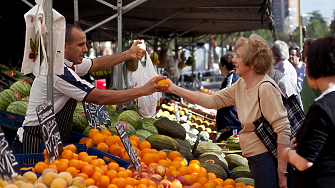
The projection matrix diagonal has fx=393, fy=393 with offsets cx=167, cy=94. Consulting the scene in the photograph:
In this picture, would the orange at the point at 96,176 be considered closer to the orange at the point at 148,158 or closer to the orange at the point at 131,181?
the orange at the point at 131,181

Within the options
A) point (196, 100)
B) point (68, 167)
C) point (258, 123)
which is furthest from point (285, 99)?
point (68, 167)

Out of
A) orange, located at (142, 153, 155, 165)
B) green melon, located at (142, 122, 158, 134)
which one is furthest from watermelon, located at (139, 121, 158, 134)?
orange, located at (142, 153, 155, 165)

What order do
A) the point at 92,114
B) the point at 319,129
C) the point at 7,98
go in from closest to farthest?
the point at 319,129
the point at 92,114
the point at 7,98

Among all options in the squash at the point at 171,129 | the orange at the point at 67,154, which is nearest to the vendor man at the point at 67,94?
the orange at the point at 67,154

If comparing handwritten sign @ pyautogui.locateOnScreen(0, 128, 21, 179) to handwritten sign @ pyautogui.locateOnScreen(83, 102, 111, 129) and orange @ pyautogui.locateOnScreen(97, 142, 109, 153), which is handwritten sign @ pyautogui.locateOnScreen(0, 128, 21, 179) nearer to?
orange @ pyautogui.locateOnScreen(97, 142, 109, 153)

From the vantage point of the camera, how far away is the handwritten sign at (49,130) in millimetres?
2477

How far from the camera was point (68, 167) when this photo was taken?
2568 mm

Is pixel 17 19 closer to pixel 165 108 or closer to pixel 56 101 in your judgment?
pixel 165 108

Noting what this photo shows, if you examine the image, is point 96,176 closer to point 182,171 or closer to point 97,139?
point 97,139

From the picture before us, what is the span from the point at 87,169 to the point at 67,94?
24.8 inches

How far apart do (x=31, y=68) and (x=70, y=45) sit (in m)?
0.52

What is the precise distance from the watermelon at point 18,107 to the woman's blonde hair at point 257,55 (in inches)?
99.3

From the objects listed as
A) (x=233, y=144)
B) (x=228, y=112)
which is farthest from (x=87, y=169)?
(x=228, y=112)

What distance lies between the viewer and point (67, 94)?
9.64 ft
